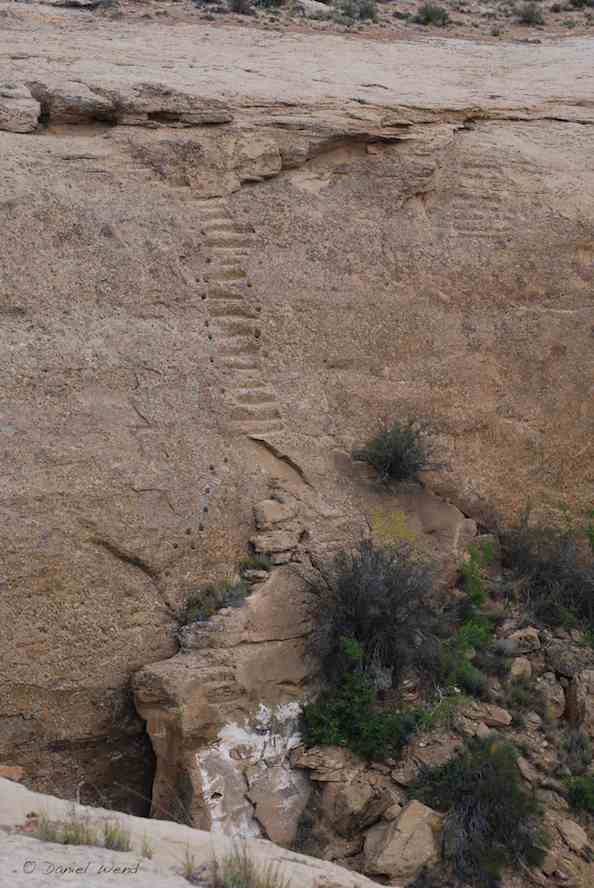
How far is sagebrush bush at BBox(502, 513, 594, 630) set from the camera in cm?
795

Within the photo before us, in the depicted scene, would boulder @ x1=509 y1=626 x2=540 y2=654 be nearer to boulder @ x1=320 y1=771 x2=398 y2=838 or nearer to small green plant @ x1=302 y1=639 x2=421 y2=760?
small green plant @ x1=302 y1=639 x2=421 y2=760

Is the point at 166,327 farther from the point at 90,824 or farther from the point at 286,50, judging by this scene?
the point at 286,50

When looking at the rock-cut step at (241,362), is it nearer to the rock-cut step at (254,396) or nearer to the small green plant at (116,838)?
the rock-cut step at (254,396)

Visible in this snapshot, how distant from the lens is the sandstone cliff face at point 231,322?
6.78m

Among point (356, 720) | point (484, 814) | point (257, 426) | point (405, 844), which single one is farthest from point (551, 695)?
point (257, 426)

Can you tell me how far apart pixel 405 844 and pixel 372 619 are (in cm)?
148

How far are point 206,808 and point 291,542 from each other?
1900 millimetres

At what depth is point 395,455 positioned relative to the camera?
7.94 meters

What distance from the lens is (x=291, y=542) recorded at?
7.44m

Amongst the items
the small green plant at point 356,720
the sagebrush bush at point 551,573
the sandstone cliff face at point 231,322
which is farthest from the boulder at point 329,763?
the sagebrush bush at point 551,573

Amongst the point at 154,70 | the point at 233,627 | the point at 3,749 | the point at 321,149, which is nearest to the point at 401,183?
the point at 321,149

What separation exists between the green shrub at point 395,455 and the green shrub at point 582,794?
2452mm

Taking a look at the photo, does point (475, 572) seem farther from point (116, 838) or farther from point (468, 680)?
point (116, 838)

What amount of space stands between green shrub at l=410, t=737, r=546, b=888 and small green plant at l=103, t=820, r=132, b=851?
93.0 inches
